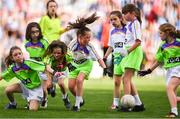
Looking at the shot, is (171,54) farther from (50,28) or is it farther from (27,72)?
(50,28)

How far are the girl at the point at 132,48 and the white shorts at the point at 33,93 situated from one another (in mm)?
1371

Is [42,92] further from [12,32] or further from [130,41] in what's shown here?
[12,32]

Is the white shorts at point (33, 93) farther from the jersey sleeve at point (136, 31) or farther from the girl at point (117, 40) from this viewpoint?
the jersey sleeve at point (136, 31)

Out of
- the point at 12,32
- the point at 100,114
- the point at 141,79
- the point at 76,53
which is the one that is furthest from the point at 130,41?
the point at 12,32

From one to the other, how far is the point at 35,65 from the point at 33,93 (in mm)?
542

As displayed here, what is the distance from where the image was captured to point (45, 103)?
1117 cm

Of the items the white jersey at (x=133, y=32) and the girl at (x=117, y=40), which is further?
the girl at (x=117, y=40)

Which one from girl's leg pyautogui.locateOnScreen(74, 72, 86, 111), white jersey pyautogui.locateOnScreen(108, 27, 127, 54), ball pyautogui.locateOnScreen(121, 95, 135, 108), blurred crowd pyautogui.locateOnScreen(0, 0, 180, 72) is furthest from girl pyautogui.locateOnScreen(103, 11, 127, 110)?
blurred crowd pyautogui.locateOnScreen(0, 0, 180, 72)

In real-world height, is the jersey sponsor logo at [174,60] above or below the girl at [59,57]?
below

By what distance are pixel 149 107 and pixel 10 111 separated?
2.48 metres

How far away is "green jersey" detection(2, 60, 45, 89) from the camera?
34.2 ft

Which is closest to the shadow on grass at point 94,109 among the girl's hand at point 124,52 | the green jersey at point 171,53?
the green jersey at point 171,53

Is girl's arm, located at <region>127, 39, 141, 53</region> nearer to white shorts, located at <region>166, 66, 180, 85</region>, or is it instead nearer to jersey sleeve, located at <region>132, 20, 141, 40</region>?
jersey sleeve, located at <region>132, 20, 141, 40</region>

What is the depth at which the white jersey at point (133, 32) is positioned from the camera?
10516mm
